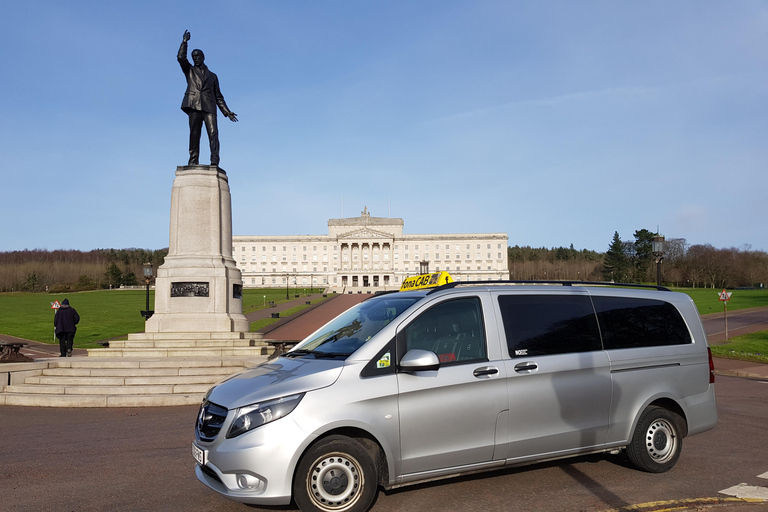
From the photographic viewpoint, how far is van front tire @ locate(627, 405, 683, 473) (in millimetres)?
5922

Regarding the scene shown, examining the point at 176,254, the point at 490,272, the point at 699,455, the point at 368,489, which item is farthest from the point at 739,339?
the point at 490,272

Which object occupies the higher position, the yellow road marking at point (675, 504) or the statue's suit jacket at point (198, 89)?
the statue's suit jacket at point (198, 89)

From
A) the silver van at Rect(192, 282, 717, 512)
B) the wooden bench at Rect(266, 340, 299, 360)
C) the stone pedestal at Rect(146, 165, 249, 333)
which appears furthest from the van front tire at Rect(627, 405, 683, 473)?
the stone pedestal at Rect(146, 165, 249, 333)

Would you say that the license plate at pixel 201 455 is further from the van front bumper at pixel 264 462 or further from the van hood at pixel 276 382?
the van hood at pixel 276 382

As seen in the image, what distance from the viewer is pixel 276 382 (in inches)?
184

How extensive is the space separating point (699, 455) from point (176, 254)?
14.4m

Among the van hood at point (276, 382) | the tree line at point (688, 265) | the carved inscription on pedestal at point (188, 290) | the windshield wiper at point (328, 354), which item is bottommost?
the van hood at point (276, 382)

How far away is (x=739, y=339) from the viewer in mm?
27094

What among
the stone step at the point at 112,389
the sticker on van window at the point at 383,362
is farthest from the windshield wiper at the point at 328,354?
A: the stone step at the point at 112,389

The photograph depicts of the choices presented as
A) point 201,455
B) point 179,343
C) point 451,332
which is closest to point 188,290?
point 179,343

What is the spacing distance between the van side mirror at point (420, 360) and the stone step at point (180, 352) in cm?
1099

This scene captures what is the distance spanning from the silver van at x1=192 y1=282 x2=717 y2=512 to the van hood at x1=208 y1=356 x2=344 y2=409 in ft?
0.05

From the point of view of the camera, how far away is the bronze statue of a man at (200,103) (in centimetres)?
1758

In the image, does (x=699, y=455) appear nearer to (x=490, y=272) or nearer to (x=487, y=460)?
(x=487, y=460)
